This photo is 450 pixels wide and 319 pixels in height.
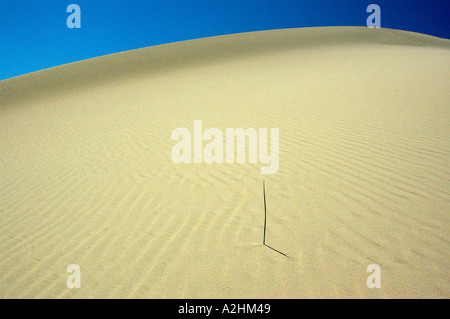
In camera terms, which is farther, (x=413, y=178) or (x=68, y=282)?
(x=413, y=178)

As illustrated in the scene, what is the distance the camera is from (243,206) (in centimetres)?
331

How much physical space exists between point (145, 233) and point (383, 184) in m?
3.03

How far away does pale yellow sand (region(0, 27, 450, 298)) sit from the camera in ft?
7.59

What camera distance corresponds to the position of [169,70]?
20.7 m

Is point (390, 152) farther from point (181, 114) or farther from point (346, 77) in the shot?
point (346, 77)

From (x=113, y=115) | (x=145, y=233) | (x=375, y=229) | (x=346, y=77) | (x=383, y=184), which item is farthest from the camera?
(x=346, y=77)

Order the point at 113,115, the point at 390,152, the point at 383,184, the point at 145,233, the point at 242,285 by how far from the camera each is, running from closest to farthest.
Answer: the point at 242,285 → the point at 145,233 → the point at 383,184 → the point at 390,152 → the point at 113,115

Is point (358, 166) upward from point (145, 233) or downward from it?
upward

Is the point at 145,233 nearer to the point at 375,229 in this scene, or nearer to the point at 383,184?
the point at 375,229

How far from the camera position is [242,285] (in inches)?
88.2

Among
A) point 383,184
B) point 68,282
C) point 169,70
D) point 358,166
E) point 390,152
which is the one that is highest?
point 169,70

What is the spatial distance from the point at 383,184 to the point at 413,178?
0.44 metres

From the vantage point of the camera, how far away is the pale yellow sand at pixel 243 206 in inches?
91.0

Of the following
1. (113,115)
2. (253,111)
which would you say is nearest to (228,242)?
(253,111)
